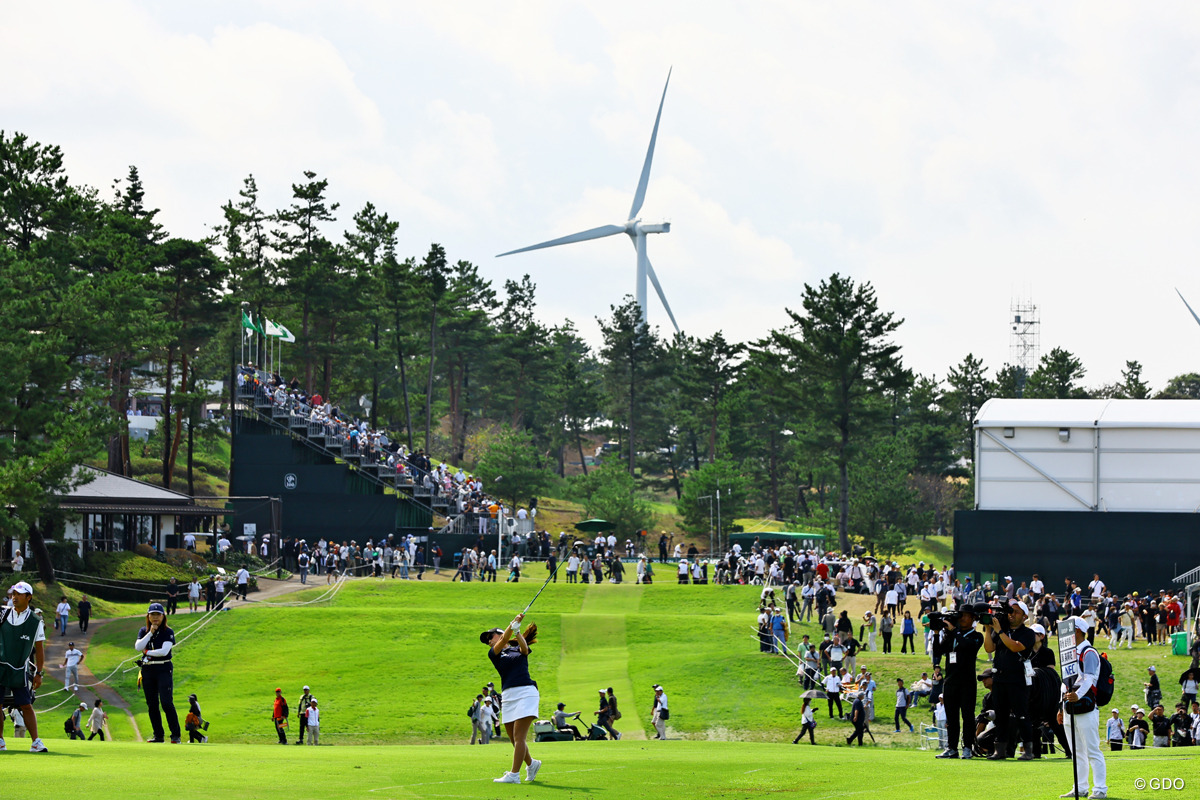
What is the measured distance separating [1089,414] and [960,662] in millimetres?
40812

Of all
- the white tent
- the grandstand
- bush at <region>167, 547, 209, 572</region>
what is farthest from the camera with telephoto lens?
the grandstand

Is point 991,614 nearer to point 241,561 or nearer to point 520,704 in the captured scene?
point 520,704

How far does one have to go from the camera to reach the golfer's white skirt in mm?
13320

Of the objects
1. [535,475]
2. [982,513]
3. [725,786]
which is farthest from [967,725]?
[535,475]

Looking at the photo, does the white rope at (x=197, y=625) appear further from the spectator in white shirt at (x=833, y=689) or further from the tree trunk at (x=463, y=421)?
the tree trunk at (x=463, y=421)

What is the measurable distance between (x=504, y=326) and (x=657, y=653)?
88863 mm

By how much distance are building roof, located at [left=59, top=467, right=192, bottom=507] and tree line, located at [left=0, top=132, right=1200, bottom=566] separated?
267cm

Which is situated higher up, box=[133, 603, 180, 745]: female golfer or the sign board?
the sign board

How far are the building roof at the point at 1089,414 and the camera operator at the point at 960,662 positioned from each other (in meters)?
39.0

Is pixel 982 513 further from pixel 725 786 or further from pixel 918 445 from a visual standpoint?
pixel 918 445

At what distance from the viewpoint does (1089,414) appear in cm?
5256

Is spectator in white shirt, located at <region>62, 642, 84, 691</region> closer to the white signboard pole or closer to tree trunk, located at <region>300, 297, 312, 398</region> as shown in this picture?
the white signboard pole

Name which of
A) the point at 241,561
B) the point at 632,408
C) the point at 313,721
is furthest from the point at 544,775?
the point at 632,408

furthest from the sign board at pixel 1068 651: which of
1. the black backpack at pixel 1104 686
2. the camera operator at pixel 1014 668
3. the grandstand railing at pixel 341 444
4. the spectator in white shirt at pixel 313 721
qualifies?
the grandstand railing at pixel 341 444
